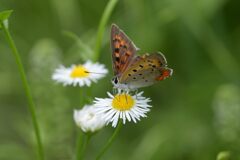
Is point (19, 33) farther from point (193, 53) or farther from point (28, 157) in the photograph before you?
point (193, 53)

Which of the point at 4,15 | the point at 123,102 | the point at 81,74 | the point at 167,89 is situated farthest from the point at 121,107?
the point at 167,89

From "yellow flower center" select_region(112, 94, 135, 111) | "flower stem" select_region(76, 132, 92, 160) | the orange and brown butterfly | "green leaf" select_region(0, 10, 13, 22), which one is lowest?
"flower stem" select_region(76, 132, 92, 160)

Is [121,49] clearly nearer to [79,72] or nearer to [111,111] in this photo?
[111,111]

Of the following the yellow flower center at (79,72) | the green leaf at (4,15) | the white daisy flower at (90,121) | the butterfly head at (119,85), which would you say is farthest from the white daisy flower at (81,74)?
the green leaf at (4,15)

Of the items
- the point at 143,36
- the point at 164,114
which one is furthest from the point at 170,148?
the point at 143,36

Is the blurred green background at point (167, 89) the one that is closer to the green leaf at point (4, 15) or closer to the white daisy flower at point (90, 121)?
the white daisy flower at point (90, 121)

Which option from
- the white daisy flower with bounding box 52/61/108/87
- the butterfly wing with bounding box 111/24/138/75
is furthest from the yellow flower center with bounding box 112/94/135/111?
the white daisy flower with bounding box 52/61/108/87

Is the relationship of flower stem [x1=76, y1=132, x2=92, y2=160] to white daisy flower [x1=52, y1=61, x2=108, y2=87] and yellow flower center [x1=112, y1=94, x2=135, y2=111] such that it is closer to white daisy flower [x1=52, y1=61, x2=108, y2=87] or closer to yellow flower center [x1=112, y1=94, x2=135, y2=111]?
yellow flower center [x1=112, y1=94, x2=135, y2=111]
